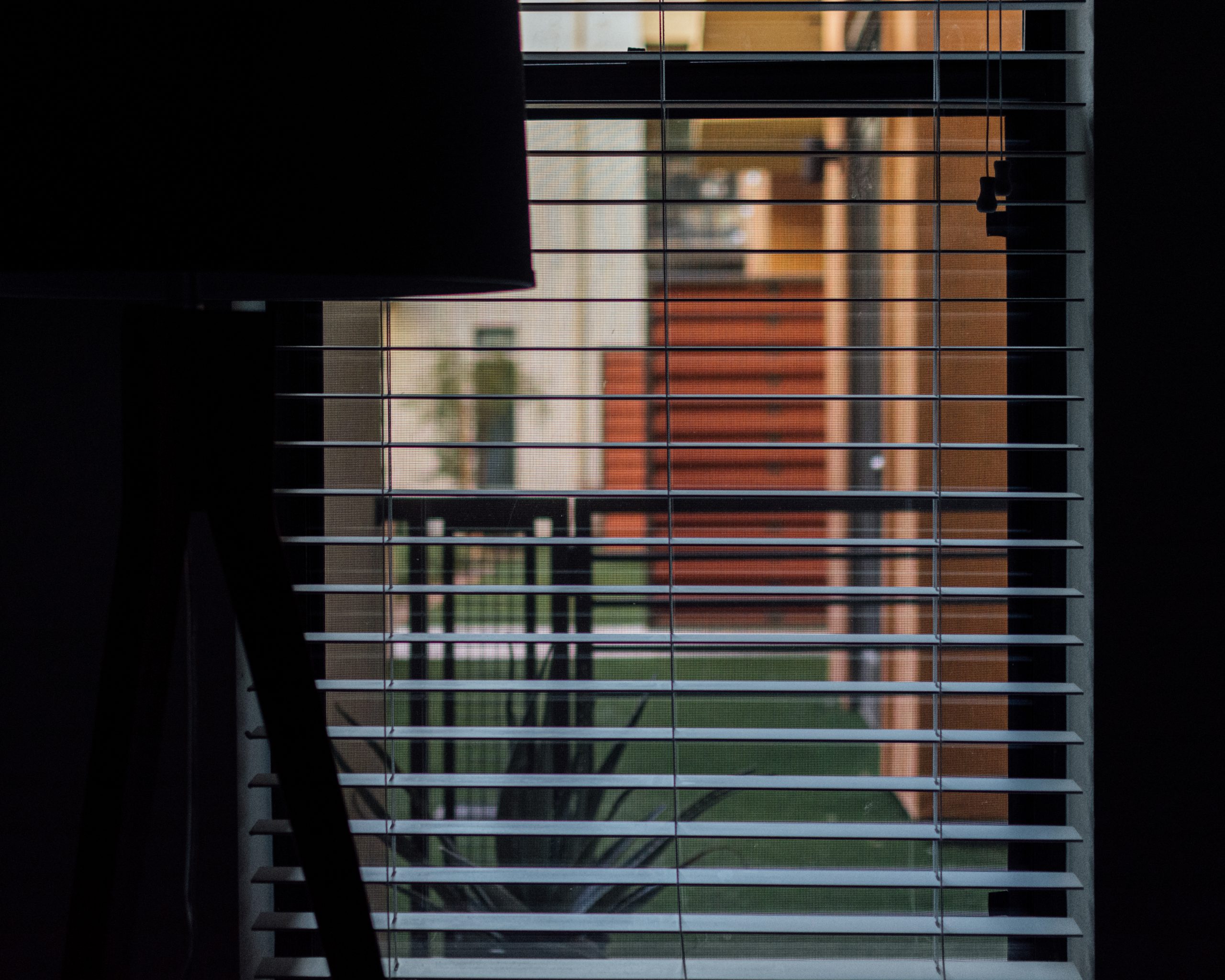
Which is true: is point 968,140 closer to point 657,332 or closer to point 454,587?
point 657,332

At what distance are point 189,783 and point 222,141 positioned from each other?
0.90m

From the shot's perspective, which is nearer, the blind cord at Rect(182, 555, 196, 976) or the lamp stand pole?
the lamp stand pole

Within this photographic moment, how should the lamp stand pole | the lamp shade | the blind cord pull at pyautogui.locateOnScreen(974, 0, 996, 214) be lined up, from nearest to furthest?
the lamp shade
the lamp stand pole
the blind cord pull at pyautogui.locateOnScreen(974, 0, 996, 214)

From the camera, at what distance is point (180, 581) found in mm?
844

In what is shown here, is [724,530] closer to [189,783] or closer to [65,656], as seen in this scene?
[189,783]

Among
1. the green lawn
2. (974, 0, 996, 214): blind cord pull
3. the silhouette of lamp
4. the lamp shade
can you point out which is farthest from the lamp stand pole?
(974, 0, 996, 214): blind cord pull

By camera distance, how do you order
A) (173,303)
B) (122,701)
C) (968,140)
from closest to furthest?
(122,701) → (173,303) → (968,140)

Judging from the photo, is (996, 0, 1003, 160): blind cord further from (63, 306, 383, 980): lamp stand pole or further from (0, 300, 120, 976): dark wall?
(0, 300, 120, 976): dark wall

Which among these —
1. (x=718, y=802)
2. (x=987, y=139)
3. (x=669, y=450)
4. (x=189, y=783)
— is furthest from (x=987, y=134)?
(x=189, y=783)

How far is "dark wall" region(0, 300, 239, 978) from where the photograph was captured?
4.17 feet

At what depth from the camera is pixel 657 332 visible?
1357 mm

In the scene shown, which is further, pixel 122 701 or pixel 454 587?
pixel 454 587
